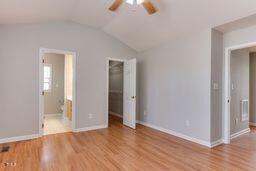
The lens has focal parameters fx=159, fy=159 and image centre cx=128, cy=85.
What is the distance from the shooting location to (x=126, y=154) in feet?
9.60

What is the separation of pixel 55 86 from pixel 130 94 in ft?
11.4

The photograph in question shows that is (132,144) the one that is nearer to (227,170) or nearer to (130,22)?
(227,170)

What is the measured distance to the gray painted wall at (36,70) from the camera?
3.47 metres

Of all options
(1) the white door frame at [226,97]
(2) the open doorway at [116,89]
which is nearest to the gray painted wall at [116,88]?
(2) the open doorway at [116,89]

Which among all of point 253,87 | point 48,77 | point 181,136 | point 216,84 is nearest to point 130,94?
point 181,136

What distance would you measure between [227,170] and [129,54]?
155 inches

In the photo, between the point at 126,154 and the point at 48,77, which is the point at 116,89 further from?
the point at 126,154

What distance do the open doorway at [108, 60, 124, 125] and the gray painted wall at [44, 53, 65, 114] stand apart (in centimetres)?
206

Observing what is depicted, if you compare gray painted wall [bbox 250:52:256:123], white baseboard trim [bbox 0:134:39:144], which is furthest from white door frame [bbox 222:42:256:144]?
white baseboard trim [bbox 0:134:39:144]

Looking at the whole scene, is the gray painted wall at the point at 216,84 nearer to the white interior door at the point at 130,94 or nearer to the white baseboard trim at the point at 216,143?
the white baseboard trim at the point at 216,143

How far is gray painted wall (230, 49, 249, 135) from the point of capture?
3.86m

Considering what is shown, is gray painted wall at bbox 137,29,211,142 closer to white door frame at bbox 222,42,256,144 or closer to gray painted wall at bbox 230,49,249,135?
white door frame at bbox 222,42,256,144

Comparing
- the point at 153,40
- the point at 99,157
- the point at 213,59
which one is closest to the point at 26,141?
the point at 99,157

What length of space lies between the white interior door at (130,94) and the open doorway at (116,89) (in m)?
1.25
